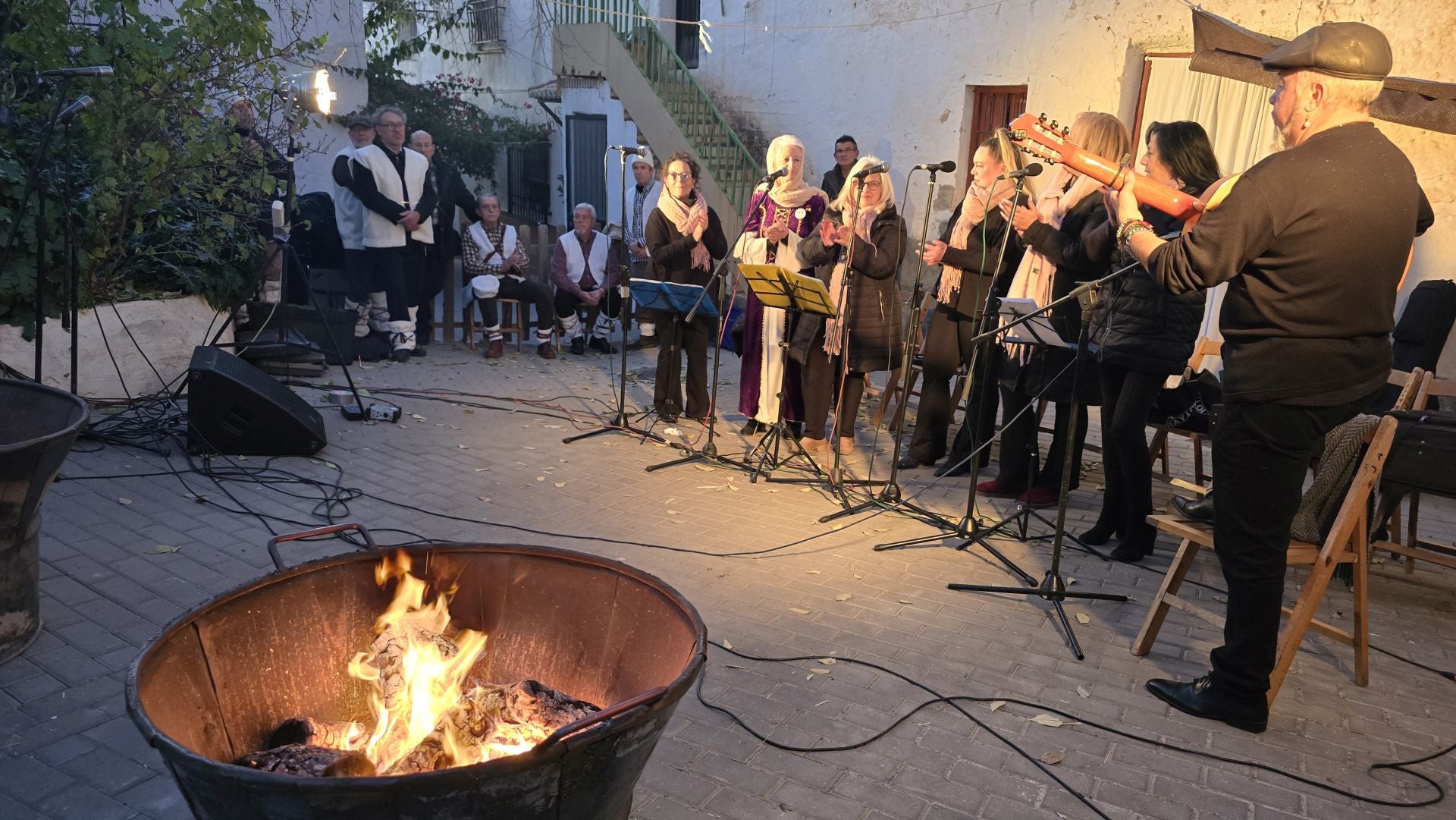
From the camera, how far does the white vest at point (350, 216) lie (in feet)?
31.5

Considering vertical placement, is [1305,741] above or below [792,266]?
below

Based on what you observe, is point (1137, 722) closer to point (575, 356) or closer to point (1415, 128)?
point (1415, 128)

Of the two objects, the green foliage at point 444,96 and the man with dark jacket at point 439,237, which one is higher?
the green foliage at point 444,96

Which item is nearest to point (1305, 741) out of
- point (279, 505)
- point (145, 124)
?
point (279, 505)

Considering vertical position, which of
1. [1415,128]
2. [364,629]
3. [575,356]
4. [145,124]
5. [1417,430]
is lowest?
[575,356]

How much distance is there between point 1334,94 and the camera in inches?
115

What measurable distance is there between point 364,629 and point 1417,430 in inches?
180

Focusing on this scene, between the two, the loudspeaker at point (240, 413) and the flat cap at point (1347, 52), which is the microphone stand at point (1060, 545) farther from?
the loudspeaker at point (240, 413)

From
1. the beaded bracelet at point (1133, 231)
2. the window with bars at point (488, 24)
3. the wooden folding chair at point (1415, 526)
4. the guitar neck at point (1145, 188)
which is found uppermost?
the window with bars at point (488, 24)

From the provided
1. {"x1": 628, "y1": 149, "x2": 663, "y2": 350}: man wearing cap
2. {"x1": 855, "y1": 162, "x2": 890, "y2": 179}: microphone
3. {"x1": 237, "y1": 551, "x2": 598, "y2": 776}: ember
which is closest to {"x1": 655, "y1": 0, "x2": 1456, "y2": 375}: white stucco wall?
{"x1": 628, "y1": 149, "x2": 663, "y2": 350}: man wearing cap

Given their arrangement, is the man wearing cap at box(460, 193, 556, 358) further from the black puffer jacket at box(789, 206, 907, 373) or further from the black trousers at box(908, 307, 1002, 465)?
the black trousers at box(908, 307, 1002, 465)

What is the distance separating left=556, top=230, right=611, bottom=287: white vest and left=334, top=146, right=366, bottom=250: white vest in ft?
6.87

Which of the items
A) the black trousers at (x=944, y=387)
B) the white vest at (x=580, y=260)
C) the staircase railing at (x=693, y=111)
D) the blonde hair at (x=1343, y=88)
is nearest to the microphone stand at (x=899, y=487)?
the black trousers at (x=944, y=387)

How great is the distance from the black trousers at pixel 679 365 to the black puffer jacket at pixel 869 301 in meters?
1.22
